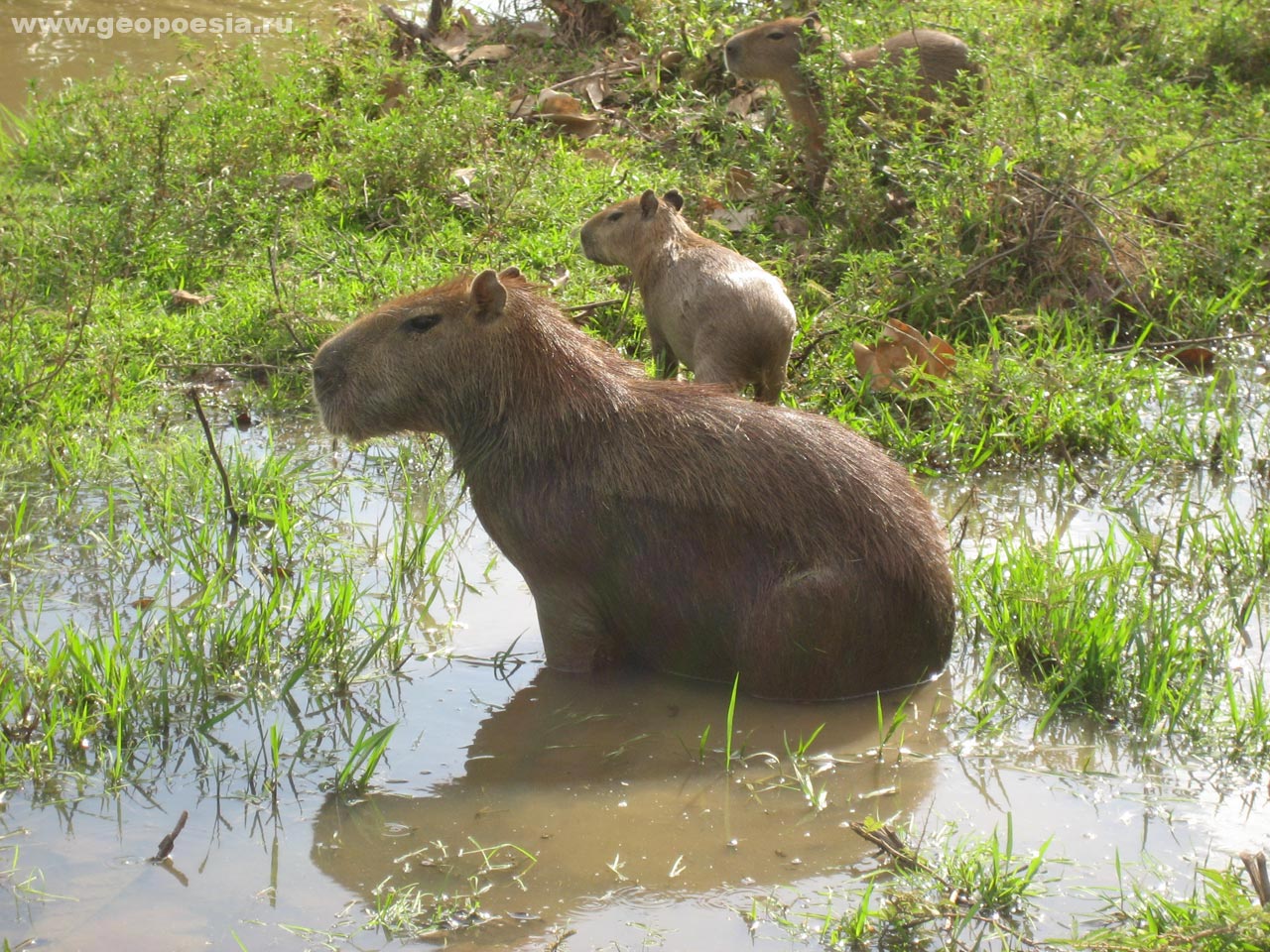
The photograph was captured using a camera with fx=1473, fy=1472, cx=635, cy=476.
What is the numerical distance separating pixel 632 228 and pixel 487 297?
2.10m

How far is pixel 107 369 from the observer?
5.67 metres

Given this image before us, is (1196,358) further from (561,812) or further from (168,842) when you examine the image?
(168,842)

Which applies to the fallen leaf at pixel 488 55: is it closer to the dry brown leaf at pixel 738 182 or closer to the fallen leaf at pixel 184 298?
the dry brown leaf at pixel 738 182

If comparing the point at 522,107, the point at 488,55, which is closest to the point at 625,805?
the point at 522,107

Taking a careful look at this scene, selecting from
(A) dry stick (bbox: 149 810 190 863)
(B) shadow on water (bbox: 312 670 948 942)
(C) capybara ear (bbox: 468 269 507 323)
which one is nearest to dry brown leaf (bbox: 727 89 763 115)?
(C) capybara ear (bbox: 468 269 507 323)

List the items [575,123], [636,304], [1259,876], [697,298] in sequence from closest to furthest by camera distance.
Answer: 1. [1259,876]
2. [697,298]
3. [636,304]
4. [575,123]

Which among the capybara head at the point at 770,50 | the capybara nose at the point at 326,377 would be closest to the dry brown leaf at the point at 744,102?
the capybara head at the point at 770,50

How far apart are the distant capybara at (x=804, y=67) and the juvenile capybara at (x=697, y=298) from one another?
136 centimetres

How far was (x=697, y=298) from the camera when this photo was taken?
5613 millimetres

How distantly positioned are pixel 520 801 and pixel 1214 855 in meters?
1.52

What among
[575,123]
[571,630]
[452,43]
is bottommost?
[571,630]

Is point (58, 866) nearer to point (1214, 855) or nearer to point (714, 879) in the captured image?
point (714, 879)

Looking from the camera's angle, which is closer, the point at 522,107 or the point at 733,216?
the point at 733,216

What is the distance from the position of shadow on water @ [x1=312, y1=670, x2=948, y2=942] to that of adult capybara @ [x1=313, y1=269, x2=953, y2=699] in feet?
0.49
